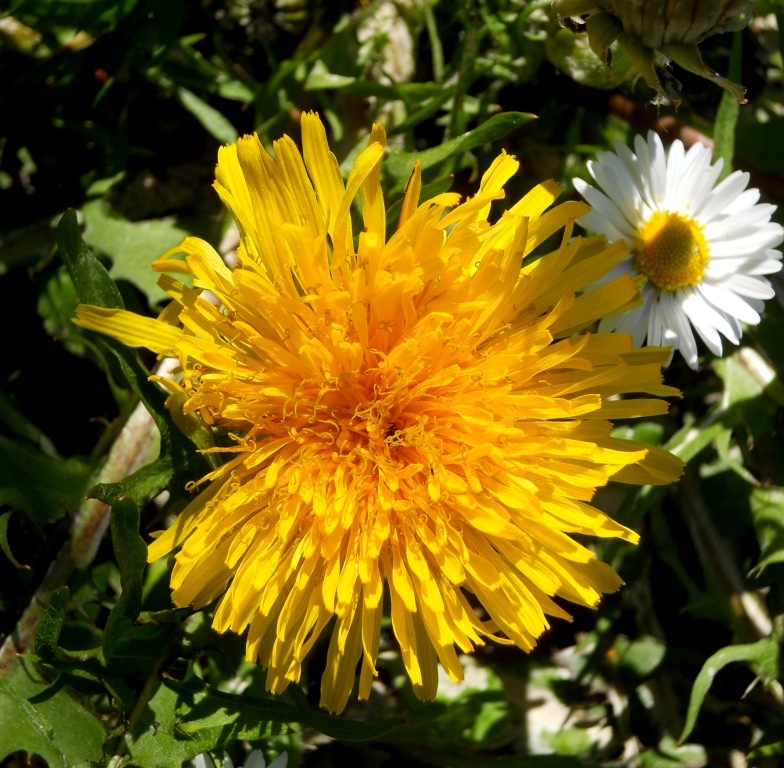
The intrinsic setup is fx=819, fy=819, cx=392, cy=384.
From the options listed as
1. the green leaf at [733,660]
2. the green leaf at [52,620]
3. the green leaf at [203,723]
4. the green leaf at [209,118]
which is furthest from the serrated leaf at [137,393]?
the green leaf at [733,660]

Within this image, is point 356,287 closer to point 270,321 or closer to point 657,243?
point 270,321

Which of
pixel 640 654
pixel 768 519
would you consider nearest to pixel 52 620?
pixel 640 654

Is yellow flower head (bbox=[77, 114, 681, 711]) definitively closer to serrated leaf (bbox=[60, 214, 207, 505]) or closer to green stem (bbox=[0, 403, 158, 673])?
serrated leaf (bbox=[60, 214, 207, 505])

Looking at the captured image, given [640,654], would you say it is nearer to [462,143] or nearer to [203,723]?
[203,723]

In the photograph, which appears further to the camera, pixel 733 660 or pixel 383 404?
pixel 733 660

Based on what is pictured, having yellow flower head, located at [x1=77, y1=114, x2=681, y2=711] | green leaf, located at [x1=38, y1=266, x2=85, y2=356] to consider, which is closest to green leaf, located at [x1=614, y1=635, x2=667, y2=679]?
yellow flower head, located at [x1=77, y1=114, x2=681, y2=711]

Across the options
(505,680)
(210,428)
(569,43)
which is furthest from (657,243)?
(505,680)
